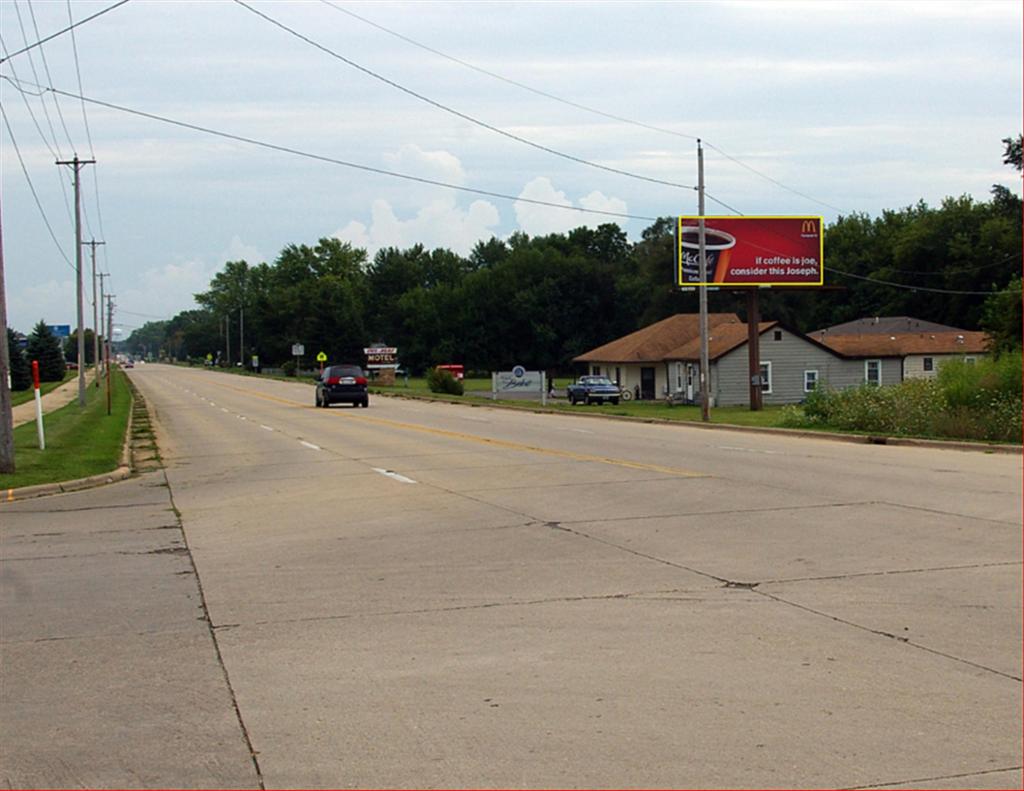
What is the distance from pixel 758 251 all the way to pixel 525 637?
164 feet

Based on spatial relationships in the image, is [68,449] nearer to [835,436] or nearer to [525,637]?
[835,436]

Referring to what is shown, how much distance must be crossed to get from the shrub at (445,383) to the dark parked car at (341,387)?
61.0 ft

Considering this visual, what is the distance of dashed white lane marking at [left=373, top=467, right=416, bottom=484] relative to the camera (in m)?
19.7

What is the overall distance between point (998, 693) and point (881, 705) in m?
0.80

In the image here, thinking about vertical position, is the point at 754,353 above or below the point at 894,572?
above

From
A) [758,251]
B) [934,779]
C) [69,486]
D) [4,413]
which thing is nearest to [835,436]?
[69,486]

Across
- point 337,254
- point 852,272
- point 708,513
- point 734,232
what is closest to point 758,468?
point 708,513

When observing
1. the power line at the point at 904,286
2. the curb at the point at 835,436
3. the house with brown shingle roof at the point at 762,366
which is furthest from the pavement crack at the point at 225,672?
the power line at the point at 904,286

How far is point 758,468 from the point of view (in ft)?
66.9

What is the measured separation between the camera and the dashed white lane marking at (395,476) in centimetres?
1966

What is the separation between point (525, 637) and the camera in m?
8.51

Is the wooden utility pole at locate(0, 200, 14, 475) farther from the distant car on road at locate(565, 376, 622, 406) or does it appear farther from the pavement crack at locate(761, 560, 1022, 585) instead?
the distant car on road at locate(565, 376, 622, 406)

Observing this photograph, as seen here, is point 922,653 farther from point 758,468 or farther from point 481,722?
point 758,468

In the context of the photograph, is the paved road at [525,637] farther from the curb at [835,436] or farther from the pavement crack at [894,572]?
the curb at [835,436]
